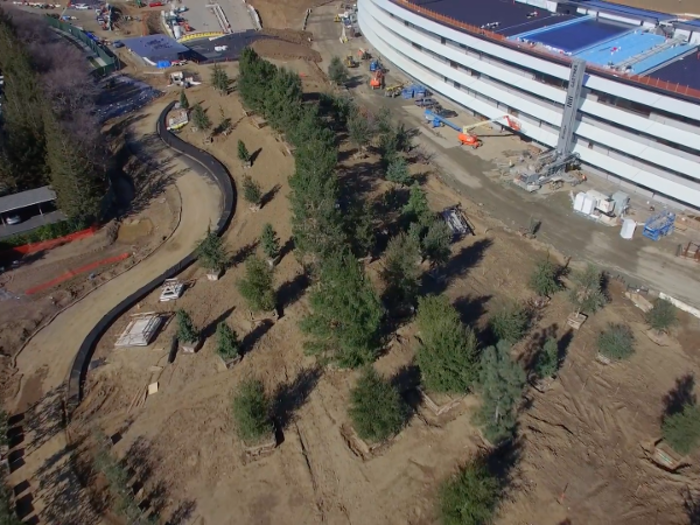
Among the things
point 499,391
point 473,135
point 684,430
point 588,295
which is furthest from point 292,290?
point 473,135

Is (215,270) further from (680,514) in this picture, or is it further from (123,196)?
(680,514)

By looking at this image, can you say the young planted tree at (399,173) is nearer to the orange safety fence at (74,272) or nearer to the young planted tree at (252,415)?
the orange safety fence at (74,272)

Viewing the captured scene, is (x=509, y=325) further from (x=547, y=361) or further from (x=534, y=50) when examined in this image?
(x=534, y=50)

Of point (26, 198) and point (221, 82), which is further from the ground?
point (221, 82)

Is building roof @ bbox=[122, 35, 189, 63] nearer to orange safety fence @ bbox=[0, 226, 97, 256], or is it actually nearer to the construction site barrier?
the construction site barrier

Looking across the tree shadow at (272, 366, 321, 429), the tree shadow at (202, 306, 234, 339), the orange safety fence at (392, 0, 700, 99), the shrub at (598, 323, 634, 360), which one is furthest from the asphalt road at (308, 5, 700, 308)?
the tree shadow at (202, 306, 234, 339)

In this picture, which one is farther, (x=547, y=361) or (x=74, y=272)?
(x=74, y=272)

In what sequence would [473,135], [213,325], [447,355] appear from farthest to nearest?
[473,135] → [213,325] → [447,355]
